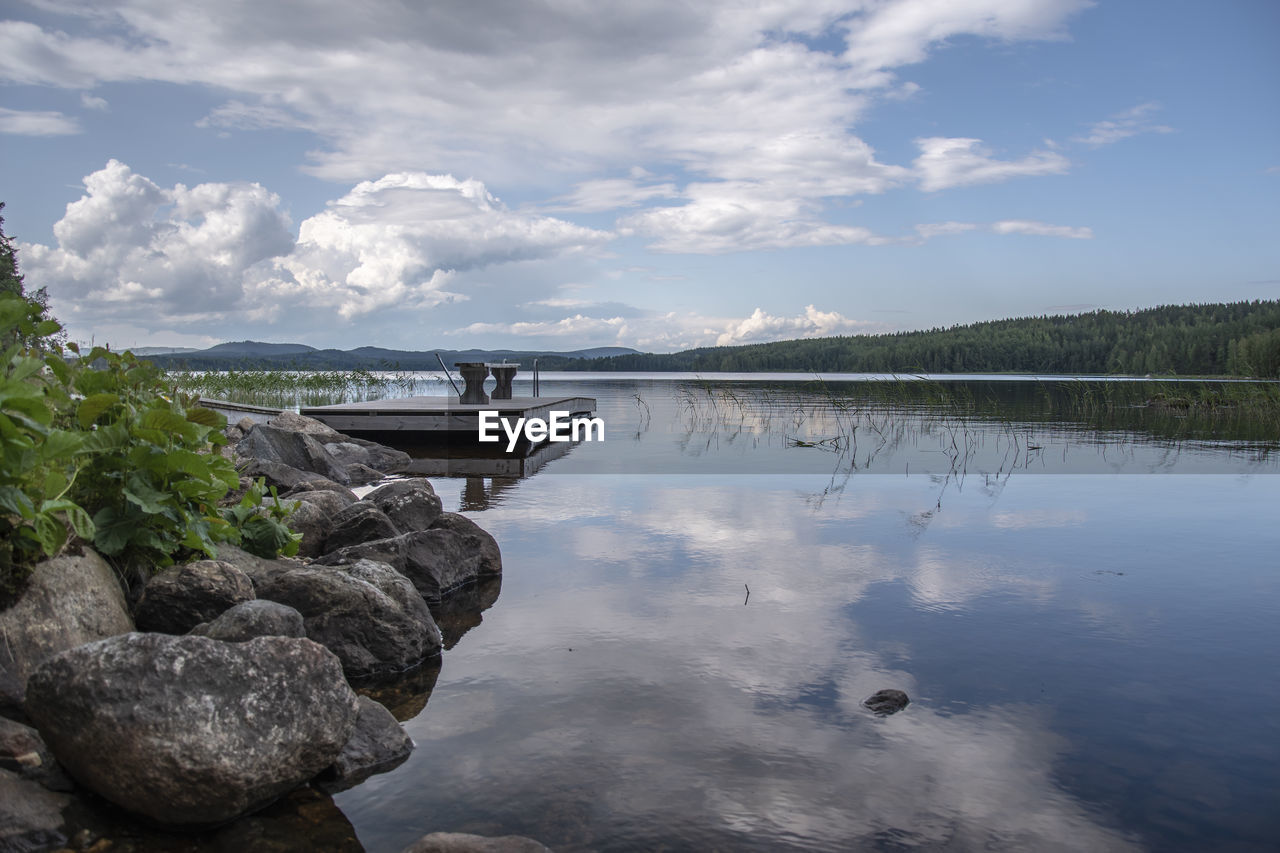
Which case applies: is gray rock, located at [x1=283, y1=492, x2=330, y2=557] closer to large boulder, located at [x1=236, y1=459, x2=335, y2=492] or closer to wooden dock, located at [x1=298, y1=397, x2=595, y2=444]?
large boulder, located at [x1=236, y1=459, x2=335, y2=492]

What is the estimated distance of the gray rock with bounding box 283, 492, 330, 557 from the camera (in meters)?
8.05

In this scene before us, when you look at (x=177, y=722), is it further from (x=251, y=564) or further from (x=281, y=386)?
(x=281, y=386)

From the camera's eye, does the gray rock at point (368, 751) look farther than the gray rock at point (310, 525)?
No

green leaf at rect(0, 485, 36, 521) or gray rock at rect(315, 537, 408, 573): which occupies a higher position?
green leaf at rect(0, 485, 36, 521)

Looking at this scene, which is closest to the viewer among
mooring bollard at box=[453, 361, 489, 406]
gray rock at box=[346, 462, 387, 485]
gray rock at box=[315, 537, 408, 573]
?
gray rock at box=[315, 537, 408, 573]

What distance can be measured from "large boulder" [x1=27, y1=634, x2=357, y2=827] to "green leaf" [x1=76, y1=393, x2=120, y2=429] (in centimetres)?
196

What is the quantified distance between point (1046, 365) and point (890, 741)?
92.1 meters

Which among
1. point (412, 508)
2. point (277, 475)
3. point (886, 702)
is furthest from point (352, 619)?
point (277, 475)

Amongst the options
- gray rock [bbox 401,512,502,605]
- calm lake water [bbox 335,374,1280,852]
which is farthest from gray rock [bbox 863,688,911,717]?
gray rock [bbox 401,512,502,605]

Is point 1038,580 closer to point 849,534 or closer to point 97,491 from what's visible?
point 849,534

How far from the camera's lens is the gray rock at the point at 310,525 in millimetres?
8055

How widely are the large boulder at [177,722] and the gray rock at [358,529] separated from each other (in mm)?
4125

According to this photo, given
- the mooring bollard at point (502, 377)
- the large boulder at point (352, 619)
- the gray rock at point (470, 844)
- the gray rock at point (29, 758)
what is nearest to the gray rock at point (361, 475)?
the large boulder at point (352, 619)

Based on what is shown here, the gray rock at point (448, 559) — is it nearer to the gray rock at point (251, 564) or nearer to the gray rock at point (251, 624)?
the gray rock at point (251, 564)
